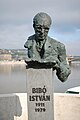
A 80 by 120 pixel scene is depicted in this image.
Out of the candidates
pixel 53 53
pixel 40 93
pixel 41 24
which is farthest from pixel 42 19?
pixel 40 93

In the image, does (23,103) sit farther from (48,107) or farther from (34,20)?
(34,20)

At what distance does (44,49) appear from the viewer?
4.76 metres

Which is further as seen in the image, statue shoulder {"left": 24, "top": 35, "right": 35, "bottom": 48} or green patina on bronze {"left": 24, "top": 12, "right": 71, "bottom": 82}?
statue shoulder {"left": 24, "top": 35, "right": 35, "bottom": 48}

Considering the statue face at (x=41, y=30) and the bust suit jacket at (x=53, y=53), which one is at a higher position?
the statue face at (x=41, y=30)

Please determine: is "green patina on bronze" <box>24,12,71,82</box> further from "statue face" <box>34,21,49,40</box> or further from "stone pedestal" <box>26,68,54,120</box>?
"stone pedestal" <box>26,68,54,120</box>

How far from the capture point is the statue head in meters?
4.70

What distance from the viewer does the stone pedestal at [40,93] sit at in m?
4.71

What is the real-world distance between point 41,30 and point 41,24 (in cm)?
10

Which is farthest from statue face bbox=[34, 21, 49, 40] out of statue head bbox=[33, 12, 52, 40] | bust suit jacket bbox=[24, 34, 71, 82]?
bust suit jacket bbox=[24, 34, 71, 82]

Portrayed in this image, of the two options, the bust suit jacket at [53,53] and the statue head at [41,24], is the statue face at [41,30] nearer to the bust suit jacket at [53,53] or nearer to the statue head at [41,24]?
the statue head at [41,24]

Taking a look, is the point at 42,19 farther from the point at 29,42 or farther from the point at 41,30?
the point at 29,42

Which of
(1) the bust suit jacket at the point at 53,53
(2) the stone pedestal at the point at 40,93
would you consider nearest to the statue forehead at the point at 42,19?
(1) the bust suit jacket at the point at 53,53

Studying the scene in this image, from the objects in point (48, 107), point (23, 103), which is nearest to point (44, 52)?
point (48, 107)

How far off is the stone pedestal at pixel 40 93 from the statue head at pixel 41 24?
23.4 inches
